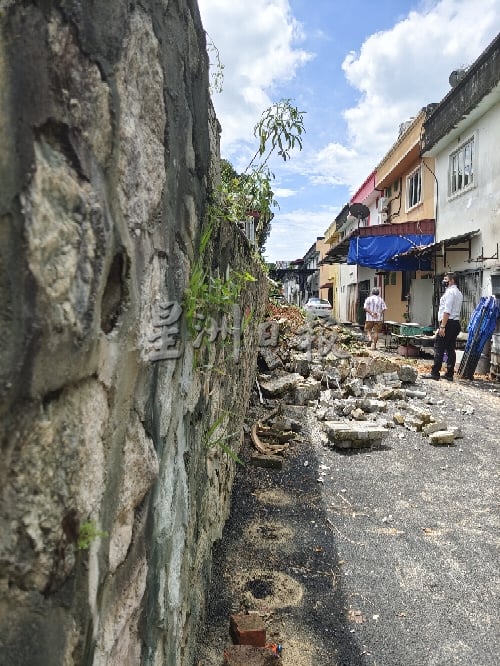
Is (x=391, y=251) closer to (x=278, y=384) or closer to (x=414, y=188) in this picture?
(x=414, y=188)

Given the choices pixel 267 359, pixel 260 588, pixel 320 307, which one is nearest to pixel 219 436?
pixel 260 588

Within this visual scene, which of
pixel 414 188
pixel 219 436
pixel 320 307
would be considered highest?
pixel 414 188

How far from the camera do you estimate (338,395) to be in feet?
25.2

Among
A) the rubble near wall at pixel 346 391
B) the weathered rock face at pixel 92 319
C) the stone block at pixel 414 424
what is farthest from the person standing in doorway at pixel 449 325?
the weathered rock face at pixel 92 319

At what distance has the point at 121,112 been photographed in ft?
3.43

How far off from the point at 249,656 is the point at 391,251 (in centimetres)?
1311

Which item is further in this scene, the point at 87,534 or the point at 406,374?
the point at 406,374

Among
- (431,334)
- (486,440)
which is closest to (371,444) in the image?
(486,440)

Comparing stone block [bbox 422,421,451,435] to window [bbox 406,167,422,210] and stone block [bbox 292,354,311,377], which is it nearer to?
stone block [bbox 292,354,311,377]

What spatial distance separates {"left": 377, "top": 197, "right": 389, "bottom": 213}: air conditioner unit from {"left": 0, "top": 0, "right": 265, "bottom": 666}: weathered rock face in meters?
19.2

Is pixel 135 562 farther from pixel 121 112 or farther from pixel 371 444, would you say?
pixel 371 444

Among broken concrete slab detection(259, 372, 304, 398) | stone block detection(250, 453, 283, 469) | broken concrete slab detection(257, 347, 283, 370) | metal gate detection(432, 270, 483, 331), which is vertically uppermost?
metal gate detection(432, 270, 483, 331)

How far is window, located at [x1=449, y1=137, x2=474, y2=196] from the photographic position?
1167cm

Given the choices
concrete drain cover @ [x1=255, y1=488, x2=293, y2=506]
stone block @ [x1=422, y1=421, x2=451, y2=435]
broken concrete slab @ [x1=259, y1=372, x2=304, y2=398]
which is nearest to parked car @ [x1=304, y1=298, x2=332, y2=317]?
broken concrete slab @ [x1=259, y1=372, x2=304, y2=398]
